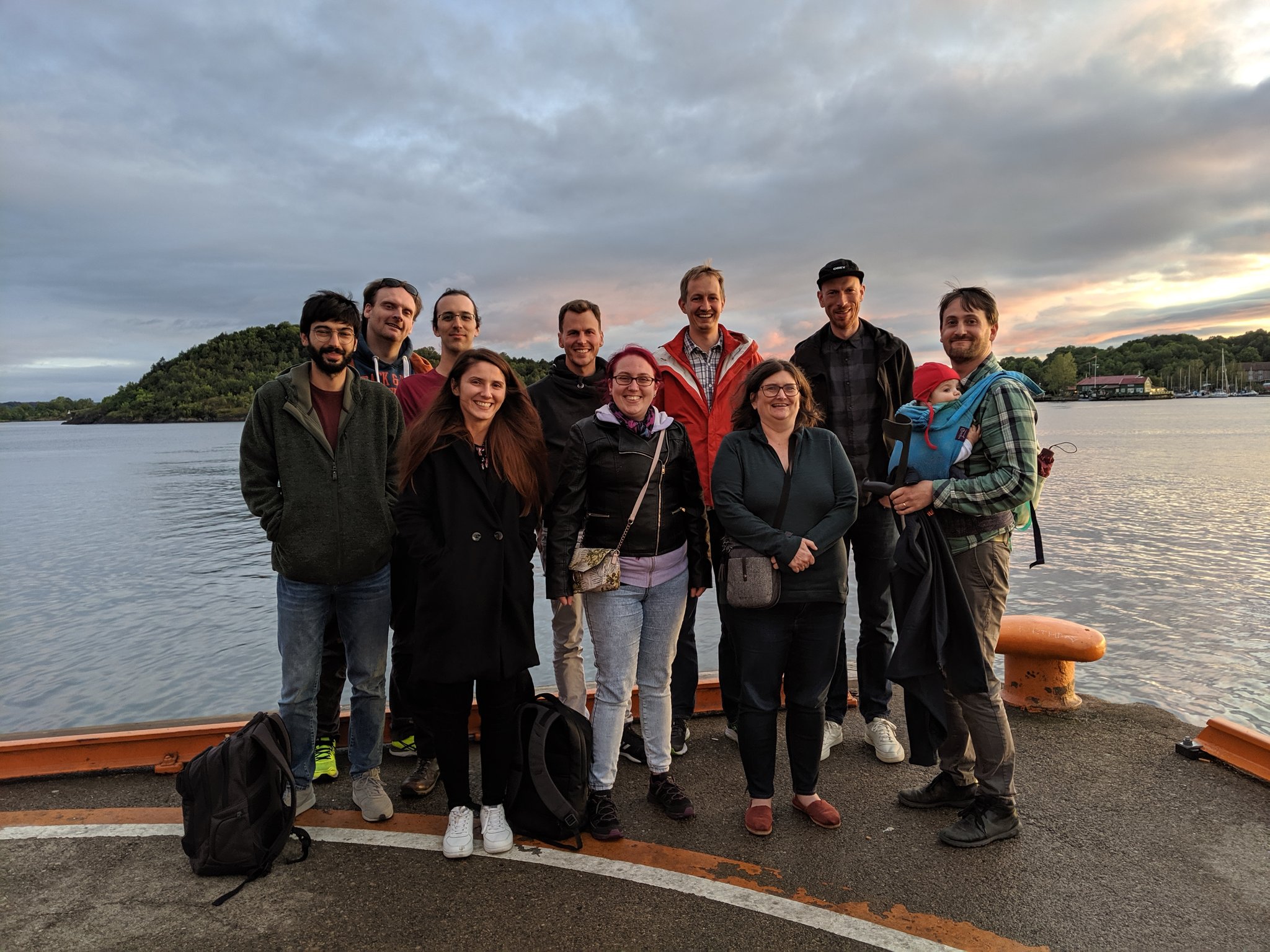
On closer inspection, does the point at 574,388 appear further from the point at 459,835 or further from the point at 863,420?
the point at 459,835

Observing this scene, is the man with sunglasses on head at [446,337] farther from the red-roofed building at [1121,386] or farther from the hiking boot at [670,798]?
the red-roofed building at [1121,386]

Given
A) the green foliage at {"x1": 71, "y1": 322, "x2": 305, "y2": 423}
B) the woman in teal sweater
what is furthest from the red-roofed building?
the woman in teal sweater

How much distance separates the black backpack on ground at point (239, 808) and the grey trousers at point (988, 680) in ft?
9.38

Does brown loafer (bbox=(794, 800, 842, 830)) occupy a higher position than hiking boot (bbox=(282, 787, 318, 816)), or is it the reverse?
hiking boot (bbox=(282, 787, 318, 816))

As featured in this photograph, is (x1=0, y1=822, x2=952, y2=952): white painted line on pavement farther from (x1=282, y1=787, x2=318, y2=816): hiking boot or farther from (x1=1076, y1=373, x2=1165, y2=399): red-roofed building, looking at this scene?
(x1=1076, y1=373, x2=1165, y2=399): red-roofed building

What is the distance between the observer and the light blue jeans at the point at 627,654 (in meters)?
3.19

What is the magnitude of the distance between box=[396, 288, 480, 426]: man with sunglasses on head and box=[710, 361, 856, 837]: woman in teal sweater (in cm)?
169

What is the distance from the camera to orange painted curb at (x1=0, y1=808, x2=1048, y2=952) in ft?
8.13

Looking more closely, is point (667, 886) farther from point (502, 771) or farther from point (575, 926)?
point (502, 771)

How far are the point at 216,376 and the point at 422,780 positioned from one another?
83375 mm

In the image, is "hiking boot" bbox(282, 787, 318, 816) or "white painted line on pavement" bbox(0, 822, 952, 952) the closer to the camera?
"white painted line on pavement" bbox(0, 822, 952, 952)

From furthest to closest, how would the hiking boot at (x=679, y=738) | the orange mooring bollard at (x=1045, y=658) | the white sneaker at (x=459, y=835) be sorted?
the orange mooring bollard at (x=1045, y=658) < the hiking boot at (x=679, y=738) < the white sneaker at (x=459, y=835)

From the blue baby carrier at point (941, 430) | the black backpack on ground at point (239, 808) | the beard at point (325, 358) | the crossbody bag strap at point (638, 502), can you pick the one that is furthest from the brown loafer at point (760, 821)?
the beard at point (325, 358)

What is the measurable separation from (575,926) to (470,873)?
21.5 inches
